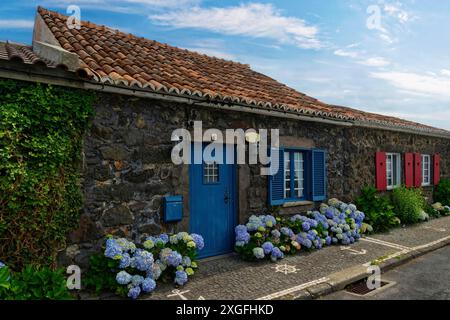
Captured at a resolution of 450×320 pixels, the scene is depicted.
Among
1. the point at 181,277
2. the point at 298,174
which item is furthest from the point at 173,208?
the point at 298,174

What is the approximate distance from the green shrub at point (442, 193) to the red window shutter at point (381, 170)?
4.26m

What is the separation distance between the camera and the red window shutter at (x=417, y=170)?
11802 mm

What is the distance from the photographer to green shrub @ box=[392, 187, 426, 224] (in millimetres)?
9891

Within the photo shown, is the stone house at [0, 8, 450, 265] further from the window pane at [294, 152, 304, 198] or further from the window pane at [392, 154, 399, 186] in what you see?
the window pane at [392, 154, 399, 186]

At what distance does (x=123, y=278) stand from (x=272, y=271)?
2.44 meters

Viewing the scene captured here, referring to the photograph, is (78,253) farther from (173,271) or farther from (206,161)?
(206,161)

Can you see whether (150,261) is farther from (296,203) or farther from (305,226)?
(296,203)

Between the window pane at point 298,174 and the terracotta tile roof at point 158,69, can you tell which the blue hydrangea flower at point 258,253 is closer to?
the window pane at point 298,174

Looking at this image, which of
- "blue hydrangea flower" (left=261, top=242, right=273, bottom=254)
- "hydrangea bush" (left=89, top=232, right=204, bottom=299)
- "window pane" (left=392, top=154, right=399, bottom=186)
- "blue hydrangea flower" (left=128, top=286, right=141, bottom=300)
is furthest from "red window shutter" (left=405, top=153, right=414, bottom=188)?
"blue hydrangea flower" (left=128, top=286, right=141, bottom=300)

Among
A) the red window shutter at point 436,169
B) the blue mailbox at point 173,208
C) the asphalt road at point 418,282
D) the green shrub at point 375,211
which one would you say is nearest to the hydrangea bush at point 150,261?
the blue mailbox at point 173,208

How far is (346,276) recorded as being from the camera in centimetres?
527

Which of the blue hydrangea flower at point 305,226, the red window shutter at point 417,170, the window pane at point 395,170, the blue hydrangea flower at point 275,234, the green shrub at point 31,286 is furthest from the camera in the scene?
the red window shutter at point 417,170
